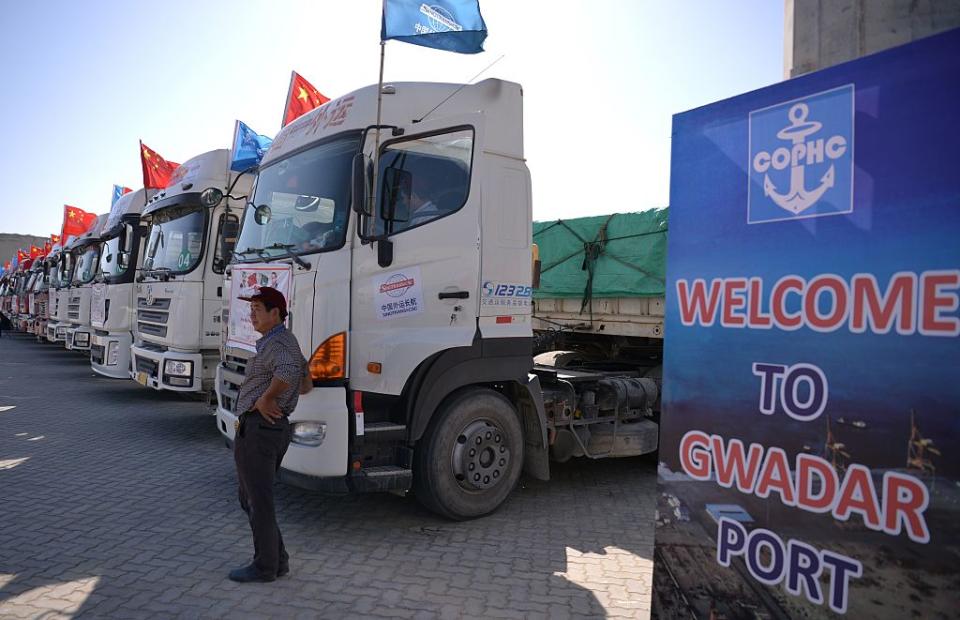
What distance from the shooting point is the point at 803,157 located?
197 centimetres

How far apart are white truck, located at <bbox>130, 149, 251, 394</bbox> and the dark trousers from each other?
4.42 metres

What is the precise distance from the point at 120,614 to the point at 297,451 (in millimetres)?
1325

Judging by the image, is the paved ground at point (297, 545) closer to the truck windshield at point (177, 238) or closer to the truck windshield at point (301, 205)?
the truck windshield at point (301, 205)

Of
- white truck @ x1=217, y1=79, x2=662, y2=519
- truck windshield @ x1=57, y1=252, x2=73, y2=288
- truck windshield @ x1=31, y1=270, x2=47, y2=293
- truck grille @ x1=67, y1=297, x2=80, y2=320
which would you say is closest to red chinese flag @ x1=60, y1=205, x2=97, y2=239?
truck windshield @ x1=31, y1=270, x2=47, y2=293

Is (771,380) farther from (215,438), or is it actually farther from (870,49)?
(215,438)

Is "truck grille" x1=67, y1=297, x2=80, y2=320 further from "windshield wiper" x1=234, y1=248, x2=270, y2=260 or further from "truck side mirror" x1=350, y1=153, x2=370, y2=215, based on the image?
"truck side mirror" x1=350, y1=153, x2=370, y2=215

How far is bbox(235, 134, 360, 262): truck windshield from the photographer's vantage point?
4551 millimetres

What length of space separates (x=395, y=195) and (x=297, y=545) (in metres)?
2.51

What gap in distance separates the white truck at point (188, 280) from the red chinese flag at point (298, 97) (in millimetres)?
1020

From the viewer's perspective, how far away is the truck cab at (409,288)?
431 centimetres

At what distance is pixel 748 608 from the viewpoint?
81.6 inches

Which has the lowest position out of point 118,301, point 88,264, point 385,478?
point 385,478

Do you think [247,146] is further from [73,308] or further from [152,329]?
[73,308]

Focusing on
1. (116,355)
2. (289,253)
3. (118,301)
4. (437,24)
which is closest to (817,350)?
(289,253)
